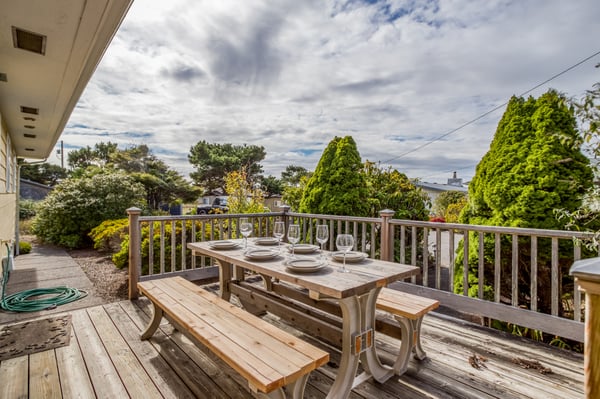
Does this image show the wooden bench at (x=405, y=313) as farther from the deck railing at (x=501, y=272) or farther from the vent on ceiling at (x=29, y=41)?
the vent on ceiling at (x=29, y=41)

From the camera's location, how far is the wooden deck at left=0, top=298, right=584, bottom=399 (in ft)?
6.24

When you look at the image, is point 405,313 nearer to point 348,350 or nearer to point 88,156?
point 348,350

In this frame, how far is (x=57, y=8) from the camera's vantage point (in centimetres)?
199

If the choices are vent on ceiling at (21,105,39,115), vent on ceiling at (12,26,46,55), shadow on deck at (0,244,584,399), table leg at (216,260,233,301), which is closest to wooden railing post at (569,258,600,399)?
shadow on deck at (0,244,584,399)

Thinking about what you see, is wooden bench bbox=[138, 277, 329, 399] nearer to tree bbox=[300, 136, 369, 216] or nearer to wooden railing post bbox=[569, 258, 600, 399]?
wooden railing post bbox=[569, 258, 600, 399]

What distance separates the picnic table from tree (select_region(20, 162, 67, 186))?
2474 cm

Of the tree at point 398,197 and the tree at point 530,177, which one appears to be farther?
the tree at point 398,197

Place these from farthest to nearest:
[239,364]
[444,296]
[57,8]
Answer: [444,296] → [57,8] → [239,364]

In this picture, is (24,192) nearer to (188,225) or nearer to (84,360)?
(188,225)

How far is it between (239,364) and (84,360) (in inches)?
68.3

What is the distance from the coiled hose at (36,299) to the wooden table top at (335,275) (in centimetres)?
282

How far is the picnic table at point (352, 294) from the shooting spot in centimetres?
170

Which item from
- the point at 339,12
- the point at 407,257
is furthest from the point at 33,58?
the point at 407,257

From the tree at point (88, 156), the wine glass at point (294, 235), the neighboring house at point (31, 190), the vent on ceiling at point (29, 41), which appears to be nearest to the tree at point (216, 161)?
the tree at point (88, 156)
